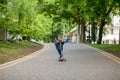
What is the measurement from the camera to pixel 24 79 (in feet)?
51.0

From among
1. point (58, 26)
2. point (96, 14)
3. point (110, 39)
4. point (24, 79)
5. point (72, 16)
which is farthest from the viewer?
point (58, 26)

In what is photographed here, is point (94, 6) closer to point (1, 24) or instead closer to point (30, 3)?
point (30, 3)

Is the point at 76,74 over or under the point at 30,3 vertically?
under

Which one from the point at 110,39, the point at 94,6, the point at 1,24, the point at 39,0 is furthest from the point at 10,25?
the point at 110,39

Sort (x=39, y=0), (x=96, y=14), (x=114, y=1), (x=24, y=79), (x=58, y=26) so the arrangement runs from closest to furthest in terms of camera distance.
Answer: (x=24, y=79) → (x=114, y=1) → (x=96, y=14) → (x=39, y=0) → (x=58, y=26)

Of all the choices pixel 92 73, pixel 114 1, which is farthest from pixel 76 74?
pixel 114 1

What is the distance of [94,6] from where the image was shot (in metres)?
43.9

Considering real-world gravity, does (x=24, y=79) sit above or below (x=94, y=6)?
below

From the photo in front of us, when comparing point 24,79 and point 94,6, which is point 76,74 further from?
point 94,6

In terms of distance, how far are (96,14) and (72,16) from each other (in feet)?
97.5

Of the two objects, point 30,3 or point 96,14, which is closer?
point 30,3

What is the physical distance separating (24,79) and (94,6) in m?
29.3

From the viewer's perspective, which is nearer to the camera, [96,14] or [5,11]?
[5,11]

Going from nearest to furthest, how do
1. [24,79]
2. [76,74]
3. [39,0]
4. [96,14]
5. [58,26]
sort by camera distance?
[24,79]
[76,74]
[96,14]
[39,0]
[58,26]
